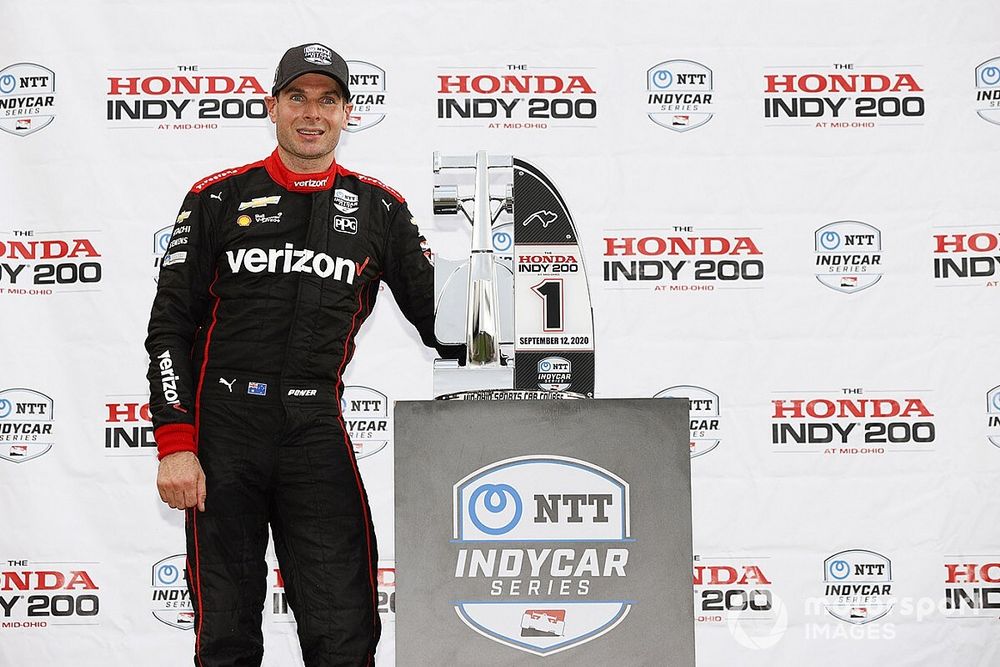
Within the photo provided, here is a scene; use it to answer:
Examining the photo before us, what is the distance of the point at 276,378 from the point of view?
186 centimetres

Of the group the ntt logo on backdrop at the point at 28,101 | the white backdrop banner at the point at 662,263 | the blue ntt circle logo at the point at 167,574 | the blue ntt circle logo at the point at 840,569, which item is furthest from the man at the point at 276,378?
the blue ntt circle logo at the point at 840,569

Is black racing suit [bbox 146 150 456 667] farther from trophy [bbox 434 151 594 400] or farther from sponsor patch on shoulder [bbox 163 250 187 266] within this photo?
trophy [bbox 434 151 594 400]

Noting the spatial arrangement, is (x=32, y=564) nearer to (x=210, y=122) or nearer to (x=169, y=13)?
(x=210, y=122)

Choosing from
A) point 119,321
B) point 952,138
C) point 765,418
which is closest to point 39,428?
point 119,321

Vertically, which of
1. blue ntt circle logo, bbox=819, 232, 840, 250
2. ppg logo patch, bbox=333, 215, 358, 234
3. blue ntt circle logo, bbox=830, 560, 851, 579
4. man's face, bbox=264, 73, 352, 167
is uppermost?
man's face, bbox=264, 73, 352, 167

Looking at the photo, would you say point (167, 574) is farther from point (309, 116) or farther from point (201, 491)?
point (309, 116)

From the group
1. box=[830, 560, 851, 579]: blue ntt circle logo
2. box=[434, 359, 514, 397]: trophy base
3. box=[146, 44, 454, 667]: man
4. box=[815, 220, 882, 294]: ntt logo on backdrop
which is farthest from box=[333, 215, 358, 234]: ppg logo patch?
box=[830, 560, 851, 579]: blue ntt circle logo

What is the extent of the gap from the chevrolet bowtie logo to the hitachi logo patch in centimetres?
9

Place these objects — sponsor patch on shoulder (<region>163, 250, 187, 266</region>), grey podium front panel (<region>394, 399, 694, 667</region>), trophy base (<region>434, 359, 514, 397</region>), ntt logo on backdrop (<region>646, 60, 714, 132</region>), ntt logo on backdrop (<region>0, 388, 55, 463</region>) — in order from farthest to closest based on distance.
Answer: ntt logo on backdrop (<region>646, 60, 714, 132</region>) → ntt logo on backdrop (<region>0, 388, 55, 463</region>) → sponsor patch on shoulder (<region>163, 250, 187, 266</region>) → trophy base (<region>434, 359, 514, 397</region>) → grey podium front panel (<region>394, 399, 694, 667</region>)

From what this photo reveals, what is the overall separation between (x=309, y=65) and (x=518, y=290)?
730 millimetres

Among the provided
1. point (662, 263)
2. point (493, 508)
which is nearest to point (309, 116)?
point (493, 508)

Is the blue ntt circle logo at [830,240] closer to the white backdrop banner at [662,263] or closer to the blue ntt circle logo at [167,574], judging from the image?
the white backdrop banner at [662,263]

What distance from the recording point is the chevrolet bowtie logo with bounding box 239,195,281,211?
1.92m

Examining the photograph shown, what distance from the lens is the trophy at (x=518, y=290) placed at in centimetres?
151
